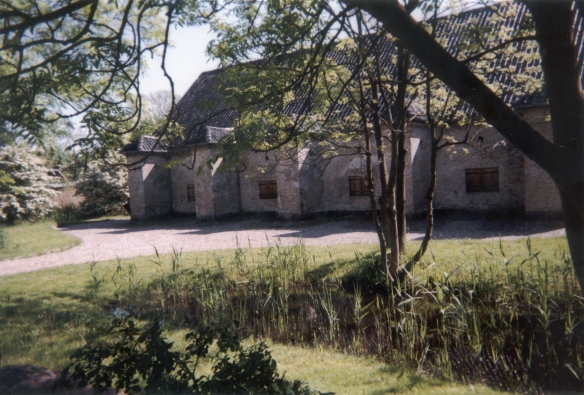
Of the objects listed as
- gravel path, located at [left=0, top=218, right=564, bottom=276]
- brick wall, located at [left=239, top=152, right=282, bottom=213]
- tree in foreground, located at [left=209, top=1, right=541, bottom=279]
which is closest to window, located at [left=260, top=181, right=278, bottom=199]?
brick wall, located at [left=239, top=152, right=282, bottom=213]

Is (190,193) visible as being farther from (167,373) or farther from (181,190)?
(167,373)

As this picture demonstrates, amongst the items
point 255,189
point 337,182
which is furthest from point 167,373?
point 255,189

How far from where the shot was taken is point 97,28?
553 cm

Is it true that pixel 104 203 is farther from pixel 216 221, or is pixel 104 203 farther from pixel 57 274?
pixel 57 274

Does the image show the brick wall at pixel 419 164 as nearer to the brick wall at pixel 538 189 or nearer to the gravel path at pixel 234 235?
the gravel path at pixel 234 235

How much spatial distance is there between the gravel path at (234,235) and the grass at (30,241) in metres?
0.55

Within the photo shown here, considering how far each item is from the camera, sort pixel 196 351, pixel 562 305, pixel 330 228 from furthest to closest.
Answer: pixel 330 228 < pixel 562 305 < pixel 196 351

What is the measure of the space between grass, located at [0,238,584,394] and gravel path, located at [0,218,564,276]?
2038mm

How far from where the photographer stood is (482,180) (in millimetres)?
16938

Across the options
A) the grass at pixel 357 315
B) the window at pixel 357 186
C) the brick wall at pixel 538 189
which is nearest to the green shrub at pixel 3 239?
the grass at pixel 357 315

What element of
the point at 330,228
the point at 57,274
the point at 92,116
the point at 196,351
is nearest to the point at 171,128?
the point at 92,116

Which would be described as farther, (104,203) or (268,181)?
(104,203)

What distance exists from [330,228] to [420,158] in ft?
14.8

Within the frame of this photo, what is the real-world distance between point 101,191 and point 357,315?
81.5 ft
